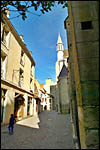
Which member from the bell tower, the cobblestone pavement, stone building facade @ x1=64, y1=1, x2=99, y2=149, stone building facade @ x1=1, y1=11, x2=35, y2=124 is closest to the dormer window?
stone building facade @ x1=1, y1=11, x2=35, y2=124

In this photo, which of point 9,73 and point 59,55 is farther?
point 59,55

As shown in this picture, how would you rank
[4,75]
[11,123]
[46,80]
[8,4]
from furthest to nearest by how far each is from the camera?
[46,80] < [4,75] < [11,123] < [8,4]

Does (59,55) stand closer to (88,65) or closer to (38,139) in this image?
(38,139)

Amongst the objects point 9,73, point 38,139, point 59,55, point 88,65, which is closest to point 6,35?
point 9,73

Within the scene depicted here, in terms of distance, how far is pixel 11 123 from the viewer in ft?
22.3

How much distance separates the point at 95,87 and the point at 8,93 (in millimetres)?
9801

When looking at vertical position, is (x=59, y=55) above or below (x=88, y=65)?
above

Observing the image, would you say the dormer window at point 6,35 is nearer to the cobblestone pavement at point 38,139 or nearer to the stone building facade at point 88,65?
the cobblestone pavement at point 38,139

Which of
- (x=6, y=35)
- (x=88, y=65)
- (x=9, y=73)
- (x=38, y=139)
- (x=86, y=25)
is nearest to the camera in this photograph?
(x=88, y=65)

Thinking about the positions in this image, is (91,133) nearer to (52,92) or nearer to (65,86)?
(65,86)

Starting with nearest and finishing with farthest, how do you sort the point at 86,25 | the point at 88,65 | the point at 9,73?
the point at 88,65 → the point at 86,25 → the point at 9,73

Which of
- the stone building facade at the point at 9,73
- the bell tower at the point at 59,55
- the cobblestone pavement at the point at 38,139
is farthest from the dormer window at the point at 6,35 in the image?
the bell tower at the point at 59,55

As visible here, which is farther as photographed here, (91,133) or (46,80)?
(46,80)

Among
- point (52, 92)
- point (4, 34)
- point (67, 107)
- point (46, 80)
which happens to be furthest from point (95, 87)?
point (46, 80)
